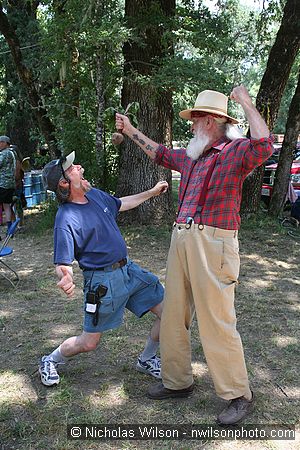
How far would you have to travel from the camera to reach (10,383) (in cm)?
363

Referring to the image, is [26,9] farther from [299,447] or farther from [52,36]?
[299,447]

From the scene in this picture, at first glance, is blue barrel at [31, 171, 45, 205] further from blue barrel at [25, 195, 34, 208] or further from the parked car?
the parked car

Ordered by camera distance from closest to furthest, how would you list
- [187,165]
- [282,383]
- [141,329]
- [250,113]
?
[250,113] < [187,165] < [282,383] < [141,329]

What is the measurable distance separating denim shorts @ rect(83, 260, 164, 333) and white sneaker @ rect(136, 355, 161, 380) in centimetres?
51

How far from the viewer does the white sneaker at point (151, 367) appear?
3.68m

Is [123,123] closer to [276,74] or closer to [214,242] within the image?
[214,242]

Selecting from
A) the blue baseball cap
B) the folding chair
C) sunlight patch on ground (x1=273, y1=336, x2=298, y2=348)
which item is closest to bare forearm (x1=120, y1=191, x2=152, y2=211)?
the blue baseball cap

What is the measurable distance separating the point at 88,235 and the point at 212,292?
899 millimetres

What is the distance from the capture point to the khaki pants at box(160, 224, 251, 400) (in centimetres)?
289

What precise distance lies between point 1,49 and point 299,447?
13.1m

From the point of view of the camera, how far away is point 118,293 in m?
3.25

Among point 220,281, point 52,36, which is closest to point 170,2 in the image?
point 52,36

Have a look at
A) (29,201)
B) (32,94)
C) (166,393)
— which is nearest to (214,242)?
(166,393)

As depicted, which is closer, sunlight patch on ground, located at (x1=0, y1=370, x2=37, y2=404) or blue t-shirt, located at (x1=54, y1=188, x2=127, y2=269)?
blue t-shirt, located at (x1=54, y1=188, x2=127, y2=269)
